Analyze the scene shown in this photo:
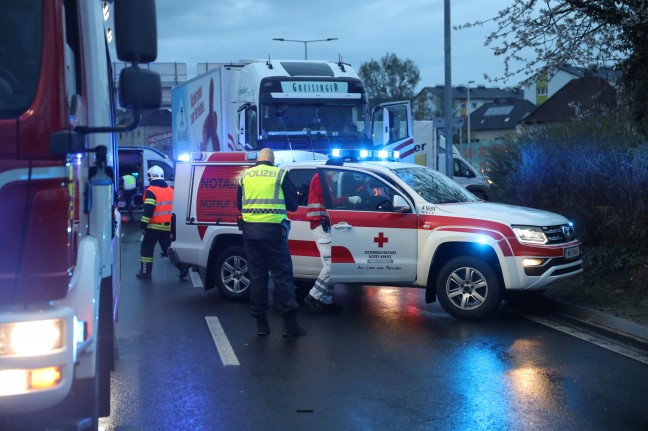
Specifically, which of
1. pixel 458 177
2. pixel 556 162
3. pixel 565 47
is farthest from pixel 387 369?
pixel 458 177

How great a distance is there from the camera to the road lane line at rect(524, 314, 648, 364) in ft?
23.1

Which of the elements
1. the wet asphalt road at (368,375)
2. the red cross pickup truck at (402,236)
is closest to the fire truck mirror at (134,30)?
the wet asphalt road at (368,375)

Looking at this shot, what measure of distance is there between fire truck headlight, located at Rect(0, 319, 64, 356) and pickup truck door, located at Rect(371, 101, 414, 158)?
1413 cm

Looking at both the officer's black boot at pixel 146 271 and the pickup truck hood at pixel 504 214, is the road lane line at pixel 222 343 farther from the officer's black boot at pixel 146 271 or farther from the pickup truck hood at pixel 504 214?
the officer's black boot at pixel 146 271

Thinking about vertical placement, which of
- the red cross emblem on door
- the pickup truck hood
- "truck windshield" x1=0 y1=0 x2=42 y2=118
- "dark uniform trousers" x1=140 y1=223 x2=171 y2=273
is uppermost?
"truck windshield" x1=0 y1=0 x2=42 y2=118

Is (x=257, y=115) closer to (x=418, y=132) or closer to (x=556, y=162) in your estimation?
(x=556, y=162)

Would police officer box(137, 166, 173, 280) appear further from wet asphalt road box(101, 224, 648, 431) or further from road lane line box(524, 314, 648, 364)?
road lane line box(524, 314, 648, 364)

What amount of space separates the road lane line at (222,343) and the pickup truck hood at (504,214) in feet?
9.18

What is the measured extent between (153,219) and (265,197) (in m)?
5.17

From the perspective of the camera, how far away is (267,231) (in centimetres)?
767

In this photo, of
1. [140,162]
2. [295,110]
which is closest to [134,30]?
[295,110]

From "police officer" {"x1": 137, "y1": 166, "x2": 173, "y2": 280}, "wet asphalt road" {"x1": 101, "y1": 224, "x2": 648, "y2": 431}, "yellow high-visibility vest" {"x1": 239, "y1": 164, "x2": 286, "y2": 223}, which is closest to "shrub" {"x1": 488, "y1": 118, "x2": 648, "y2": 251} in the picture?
"wet asphalt road" {"x1": 101, "y1": 224, "x2": 648, "y2": 431}

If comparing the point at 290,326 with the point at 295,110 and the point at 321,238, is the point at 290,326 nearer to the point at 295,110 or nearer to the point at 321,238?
the point at 321,238

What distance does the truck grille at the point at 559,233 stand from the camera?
8516 millimetres
